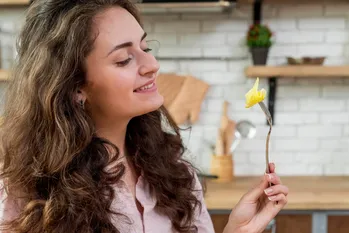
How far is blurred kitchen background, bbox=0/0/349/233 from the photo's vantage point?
100 inches

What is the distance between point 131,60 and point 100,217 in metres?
0.39

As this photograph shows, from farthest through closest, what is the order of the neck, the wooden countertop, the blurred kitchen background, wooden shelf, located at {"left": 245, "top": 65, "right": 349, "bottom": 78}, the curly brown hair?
1. the blurred kitchen background
2. wooden shelf, located at {"left": 245, "top": 65, "right": 349, "bottom": 78}
3. the wooden countertop
4. the neck
5. the curly brown hair

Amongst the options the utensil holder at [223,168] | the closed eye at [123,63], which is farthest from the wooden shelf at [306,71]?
the closed eye at [123,63]

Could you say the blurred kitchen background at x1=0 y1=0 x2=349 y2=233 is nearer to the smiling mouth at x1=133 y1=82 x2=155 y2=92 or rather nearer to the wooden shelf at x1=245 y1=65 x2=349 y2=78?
the wooden shelf at x1=245 y1=65 x2=349 y2=78

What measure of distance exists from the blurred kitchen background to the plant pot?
0.23 ft

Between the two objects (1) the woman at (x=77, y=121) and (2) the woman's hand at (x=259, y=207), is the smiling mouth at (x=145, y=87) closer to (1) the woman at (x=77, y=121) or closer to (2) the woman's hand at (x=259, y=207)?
(1) the woman at (x=77, y=121)

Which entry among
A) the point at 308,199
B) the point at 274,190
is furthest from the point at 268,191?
the point at 308,199

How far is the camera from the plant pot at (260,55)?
8.04 feet

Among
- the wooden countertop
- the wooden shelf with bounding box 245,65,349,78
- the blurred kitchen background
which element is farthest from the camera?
the blurred kitchen background

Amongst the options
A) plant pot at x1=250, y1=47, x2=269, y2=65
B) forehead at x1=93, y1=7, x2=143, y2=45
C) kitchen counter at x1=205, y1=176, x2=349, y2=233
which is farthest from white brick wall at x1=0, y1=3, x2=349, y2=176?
forehead at x1=93, y1=7, x2=143, y2=45

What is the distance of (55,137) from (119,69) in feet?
0.74

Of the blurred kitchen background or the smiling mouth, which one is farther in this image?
the blurred kitchen background

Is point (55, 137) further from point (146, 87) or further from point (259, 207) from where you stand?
point (259, 207)

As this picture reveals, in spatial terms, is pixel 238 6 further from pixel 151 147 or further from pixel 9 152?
pixel 9 152
